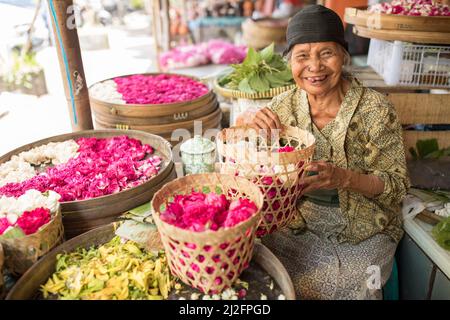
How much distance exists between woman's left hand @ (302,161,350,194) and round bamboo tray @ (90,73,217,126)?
1948 mm

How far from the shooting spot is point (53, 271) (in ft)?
5.41

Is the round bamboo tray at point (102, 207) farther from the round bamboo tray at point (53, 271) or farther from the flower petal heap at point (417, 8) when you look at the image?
the flower petal heap at point (417, 8)

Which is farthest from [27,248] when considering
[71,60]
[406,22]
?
[406,22]

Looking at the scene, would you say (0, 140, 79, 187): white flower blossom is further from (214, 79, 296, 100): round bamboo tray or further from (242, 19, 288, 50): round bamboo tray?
(242, 19, 288, 50): round bamboo tray

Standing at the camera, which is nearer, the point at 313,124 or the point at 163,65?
the point at 313,124

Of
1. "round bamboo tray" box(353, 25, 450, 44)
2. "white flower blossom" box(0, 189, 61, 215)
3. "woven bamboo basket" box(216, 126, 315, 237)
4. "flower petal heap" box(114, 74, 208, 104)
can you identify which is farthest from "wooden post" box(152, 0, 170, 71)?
"woven bamboo basket" box(216, 126, 315, 237)

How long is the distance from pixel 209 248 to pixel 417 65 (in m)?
2.55

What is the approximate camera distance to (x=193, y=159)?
2688 mm

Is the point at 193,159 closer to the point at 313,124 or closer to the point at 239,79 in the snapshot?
the point at 313,124

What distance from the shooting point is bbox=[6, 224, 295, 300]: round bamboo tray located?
4.81 ft

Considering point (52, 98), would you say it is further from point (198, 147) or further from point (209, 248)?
point (209, 248)

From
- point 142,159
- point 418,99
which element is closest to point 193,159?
point 142,159

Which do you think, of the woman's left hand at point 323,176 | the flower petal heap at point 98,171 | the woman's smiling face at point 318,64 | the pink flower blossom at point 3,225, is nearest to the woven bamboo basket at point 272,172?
the woman's left hand at point 323,176
